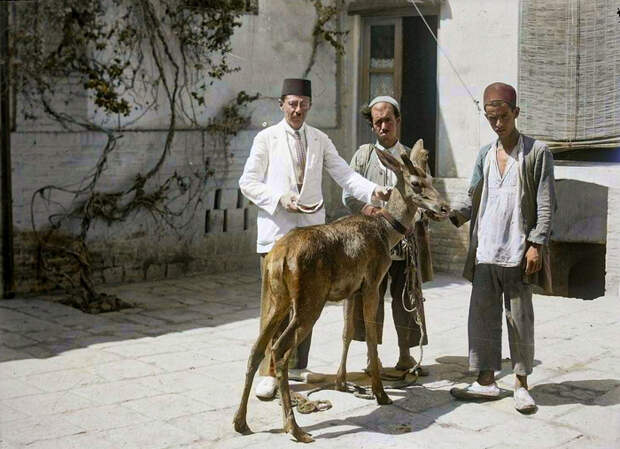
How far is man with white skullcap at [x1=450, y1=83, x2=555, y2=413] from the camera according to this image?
19.9 ft

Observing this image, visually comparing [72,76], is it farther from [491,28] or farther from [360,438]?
[360,438]

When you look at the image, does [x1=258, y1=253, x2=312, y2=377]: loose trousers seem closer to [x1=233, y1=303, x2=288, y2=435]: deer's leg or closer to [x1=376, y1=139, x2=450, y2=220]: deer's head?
[x1=233, y1=303, x2=288, y2=435]: deer's leg

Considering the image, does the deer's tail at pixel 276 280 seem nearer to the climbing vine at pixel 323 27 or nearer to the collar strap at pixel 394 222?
the collar strap at pixel 394 222

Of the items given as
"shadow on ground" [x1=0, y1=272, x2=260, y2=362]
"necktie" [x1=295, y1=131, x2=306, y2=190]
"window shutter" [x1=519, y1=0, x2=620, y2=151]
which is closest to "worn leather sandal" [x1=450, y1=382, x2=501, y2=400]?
"necktie" [x1=295, y1=131, x2=306, y2=190]

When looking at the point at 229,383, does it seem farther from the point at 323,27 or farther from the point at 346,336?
the point at 323,27

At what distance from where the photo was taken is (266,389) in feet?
20.6

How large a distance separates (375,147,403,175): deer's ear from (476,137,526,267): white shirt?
2.02 feet

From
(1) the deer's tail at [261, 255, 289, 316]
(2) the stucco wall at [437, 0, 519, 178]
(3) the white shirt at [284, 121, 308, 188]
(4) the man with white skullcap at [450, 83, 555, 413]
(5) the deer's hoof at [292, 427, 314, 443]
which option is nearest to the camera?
(5) the deer's hoof at [292, 427, 314, 443]

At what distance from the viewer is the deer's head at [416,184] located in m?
6.10

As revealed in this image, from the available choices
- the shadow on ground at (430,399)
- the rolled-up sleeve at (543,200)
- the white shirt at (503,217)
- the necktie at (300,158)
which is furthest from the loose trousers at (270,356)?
the rolled-up sleeve at (543,200)

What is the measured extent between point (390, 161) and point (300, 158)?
0.78 meters

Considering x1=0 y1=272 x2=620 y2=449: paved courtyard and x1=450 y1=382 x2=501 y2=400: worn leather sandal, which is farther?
x1=450 y1=382 x2=501 y2=400: worn leather sandal

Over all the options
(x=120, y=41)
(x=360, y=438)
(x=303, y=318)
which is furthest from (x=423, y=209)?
(x=120, y=41)

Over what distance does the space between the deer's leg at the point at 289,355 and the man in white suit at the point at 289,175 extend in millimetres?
734
